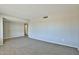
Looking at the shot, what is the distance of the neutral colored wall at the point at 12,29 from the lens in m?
9.11

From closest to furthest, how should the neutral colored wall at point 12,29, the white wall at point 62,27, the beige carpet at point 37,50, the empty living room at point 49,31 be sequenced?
the beige carpet at point 37,50 → the empty living room at point 49,31 → the white wall at point 62,27 → the neutral colored wall at point 12,29

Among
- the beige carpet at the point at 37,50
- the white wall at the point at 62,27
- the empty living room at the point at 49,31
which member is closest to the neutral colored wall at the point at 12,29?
the empty living room at the point at 49,31

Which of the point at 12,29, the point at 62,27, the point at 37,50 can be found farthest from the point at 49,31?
the point at 12,29

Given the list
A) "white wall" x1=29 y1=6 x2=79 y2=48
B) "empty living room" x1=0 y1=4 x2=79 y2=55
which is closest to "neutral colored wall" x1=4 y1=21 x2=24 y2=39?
"empty living room" x1=0 y1=4 x2=79 y2=55

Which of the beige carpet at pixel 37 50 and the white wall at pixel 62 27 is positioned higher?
the white wall at pixel 62 27

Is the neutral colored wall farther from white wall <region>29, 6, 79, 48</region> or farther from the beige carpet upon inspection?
the beige carpet

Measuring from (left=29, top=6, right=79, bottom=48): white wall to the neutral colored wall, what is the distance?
341 centimetres

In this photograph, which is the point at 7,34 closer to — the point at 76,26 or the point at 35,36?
the point at 35,36

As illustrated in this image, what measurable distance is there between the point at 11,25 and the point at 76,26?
7218mm

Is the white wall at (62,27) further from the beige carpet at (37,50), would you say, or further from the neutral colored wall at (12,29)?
the neutral colored wall at (12,29)

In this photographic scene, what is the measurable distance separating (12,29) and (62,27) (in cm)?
622

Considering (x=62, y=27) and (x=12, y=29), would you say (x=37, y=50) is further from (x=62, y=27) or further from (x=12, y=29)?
Answer: (x=12, y=29)

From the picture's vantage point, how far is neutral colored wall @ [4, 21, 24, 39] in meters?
9.11

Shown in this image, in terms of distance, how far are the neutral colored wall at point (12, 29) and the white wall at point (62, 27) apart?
341cm
